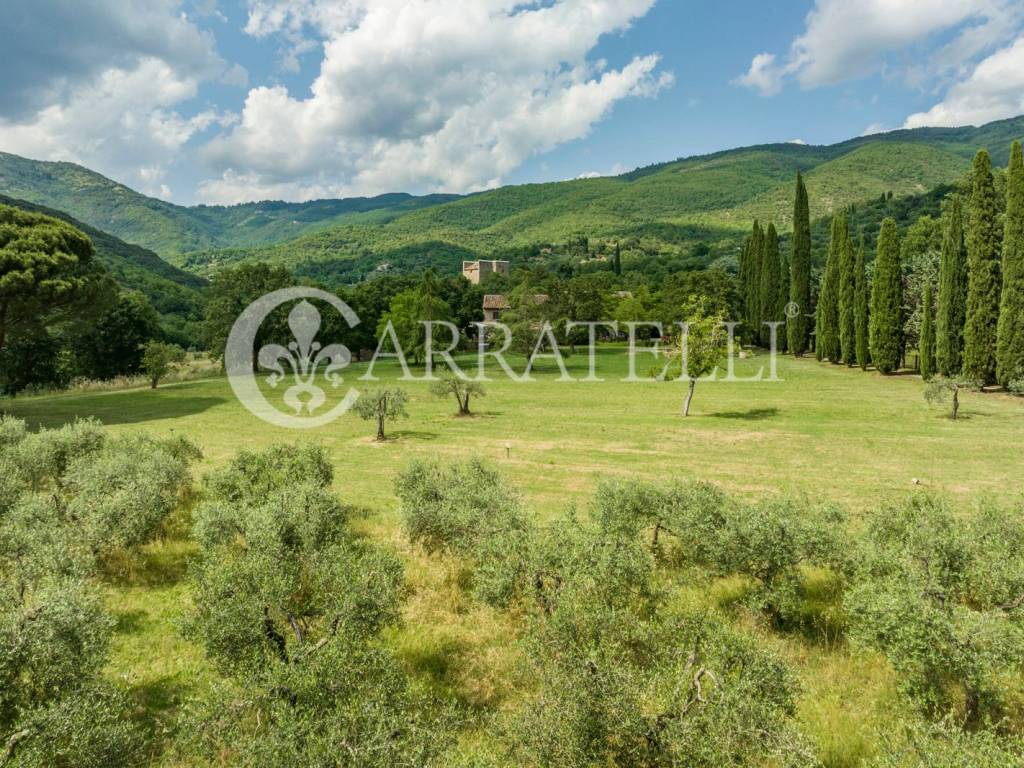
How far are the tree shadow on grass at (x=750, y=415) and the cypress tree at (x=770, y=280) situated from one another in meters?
30.4

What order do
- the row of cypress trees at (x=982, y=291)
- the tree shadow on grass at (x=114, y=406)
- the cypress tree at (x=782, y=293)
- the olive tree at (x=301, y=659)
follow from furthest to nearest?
the cypress tree at (x=782, y=293)
the row of cypress trees at (x=982, y=291)
the tree shadow on grass at (x=114, y=406)
the olive tree at (x=301, y=659)

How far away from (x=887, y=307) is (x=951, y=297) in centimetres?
511

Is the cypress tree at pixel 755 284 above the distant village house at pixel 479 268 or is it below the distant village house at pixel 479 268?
below

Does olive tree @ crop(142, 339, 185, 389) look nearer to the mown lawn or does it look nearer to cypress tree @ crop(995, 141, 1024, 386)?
the mown lawn

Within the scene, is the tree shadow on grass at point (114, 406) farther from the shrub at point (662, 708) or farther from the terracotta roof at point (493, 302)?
the terracotta roof at point (493, 302)

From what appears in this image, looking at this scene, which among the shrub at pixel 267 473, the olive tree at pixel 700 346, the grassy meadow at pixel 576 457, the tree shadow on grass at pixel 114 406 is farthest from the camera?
the olive tree at pixel 700 346

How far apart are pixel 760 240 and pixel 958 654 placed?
60.9m

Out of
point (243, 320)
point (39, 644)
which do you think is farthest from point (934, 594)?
point (243, 320)

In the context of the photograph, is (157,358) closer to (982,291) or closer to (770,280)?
(982,291)

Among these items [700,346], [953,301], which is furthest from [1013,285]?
[700,346]

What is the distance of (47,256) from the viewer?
2283cm

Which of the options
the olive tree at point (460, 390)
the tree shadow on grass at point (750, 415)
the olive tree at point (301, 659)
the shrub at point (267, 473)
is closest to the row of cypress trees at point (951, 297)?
the tree shadow on grass at point (750, 415)

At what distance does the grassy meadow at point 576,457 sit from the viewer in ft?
21.9

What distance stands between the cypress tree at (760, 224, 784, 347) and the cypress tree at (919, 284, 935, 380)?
19.0m
